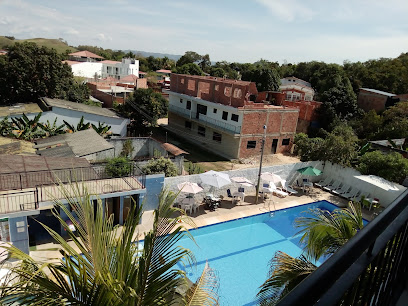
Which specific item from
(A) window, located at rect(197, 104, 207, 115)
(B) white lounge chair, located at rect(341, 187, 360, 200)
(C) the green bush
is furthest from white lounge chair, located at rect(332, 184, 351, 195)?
(A) window, located at rect(197, 104, 207, 115)

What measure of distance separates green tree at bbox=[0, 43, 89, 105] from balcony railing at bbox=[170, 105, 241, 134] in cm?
1448

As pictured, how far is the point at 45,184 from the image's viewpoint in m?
14.1

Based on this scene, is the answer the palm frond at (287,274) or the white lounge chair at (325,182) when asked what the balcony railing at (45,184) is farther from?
the white lounge chair at (325,182)

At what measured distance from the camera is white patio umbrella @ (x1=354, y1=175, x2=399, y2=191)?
19894 millimetres

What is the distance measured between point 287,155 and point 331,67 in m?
36.5

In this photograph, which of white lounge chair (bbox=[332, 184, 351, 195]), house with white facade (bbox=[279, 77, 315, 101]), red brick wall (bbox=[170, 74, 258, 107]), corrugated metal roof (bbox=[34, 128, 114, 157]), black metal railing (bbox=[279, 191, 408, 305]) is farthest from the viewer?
house with white facade (bbox=[279, 77, 315, 101])

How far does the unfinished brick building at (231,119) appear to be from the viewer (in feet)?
101

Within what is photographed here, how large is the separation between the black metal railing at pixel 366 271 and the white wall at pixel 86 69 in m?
75.5

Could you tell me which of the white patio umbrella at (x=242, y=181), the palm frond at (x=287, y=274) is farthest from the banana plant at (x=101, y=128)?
the palm frond at (x=287, y=274)

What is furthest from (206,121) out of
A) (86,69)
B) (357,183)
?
(86,69)

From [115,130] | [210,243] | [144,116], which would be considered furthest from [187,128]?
[210,243]

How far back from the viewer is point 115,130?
30094mm

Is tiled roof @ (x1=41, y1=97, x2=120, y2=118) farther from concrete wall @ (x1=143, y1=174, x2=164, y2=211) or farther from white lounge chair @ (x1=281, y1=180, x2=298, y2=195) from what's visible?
white lounge chair @ (x1=281, y1=180, x2=298, y2=195)

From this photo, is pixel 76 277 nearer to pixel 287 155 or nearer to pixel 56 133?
pixel 56 133
